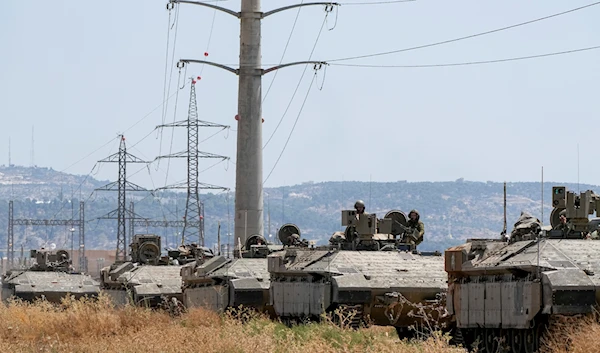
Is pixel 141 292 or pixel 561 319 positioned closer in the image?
pixel 561 319

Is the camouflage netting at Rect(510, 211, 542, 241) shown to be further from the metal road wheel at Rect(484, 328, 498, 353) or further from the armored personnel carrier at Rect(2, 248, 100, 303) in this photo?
the armored personnel carrier at Rect(2, 248, 100, 303)

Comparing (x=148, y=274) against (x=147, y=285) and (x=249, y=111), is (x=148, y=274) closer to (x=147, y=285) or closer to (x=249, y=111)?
(x=147, y=285)

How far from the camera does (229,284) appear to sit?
1460 inches

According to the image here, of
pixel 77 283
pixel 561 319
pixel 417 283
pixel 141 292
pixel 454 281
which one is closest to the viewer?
pixel 561 319

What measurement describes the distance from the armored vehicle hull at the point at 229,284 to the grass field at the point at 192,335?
76 centimetres

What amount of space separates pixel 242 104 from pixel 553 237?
2630 centimetres

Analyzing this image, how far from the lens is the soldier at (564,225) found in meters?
26.8

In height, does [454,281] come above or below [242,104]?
below

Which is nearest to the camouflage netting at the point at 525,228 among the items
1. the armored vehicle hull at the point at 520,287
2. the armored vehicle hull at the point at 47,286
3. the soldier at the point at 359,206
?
the armored vehicle hull at the point at 520,287

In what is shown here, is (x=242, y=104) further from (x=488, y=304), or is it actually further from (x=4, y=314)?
(x=488, y=304)

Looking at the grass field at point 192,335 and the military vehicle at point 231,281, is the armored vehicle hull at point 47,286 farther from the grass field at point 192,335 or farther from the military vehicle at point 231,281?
the military vehicle at point 231,281

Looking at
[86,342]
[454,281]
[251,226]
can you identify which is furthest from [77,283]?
[454,281]

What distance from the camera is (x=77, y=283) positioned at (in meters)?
50.7

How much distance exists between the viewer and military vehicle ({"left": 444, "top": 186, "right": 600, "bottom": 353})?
77.3 ft
